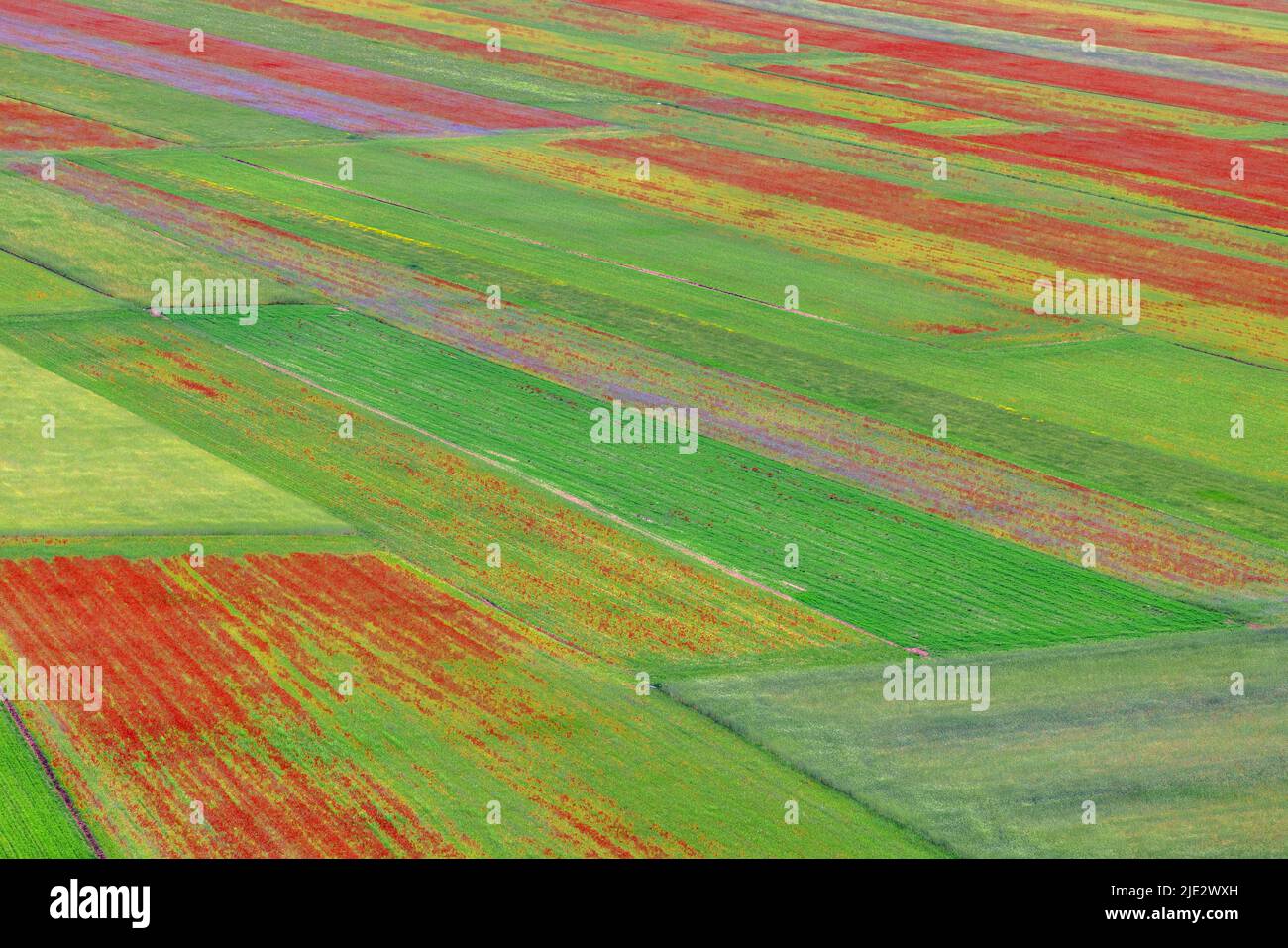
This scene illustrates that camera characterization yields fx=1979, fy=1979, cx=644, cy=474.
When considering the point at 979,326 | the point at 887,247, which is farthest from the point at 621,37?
the point at 979,326

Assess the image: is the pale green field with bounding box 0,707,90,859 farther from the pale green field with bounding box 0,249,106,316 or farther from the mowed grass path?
the pale green field with bounding box 0,249,106,316

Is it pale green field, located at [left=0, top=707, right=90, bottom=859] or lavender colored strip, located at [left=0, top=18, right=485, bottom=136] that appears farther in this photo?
lavender colored strip, located at [left=0, top=18, right=485, bottom=136]

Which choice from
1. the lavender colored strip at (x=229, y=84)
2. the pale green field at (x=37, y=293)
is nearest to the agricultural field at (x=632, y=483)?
the pale green field at (x=37, y=293)

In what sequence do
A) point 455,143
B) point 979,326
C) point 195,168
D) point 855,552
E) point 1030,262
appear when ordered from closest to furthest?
point 855,552, point 979,326, point 1030,262, point 195,168, point 455,143

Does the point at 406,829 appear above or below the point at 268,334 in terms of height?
below

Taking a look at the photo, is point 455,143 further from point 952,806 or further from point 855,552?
point 952,806

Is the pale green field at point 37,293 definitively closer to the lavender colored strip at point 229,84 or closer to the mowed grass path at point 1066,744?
the lavender colored strip at point 229,84

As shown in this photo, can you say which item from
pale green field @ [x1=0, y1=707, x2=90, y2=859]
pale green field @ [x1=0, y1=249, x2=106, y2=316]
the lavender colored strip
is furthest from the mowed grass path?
the lavender colored strip

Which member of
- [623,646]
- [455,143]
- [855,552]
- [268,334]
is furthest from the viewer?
[455,143]
